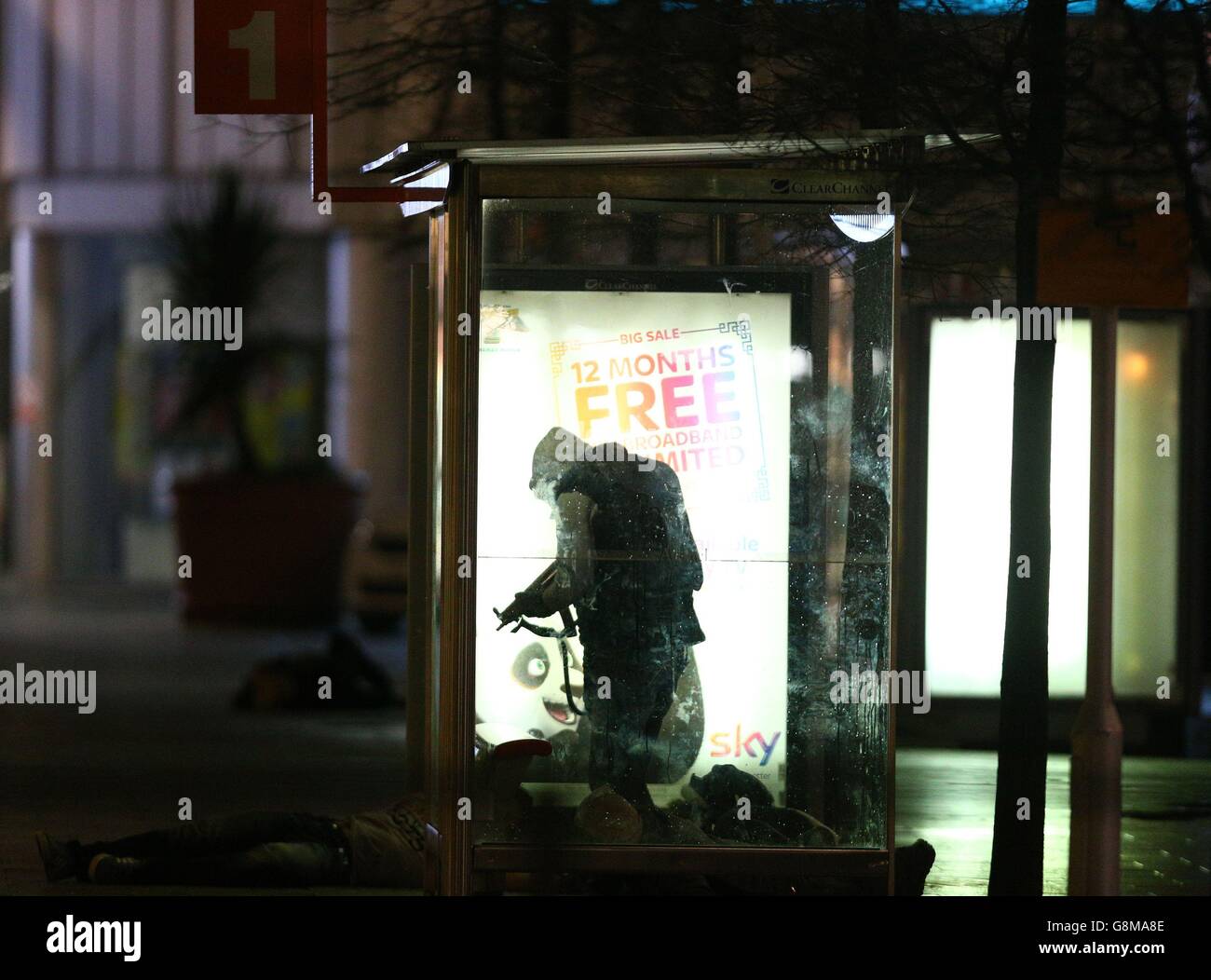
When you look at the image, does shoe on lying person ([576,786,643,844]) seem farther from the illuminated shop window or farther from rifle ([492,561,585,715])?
the illuminated shop window

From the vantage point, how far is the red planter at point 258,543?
53.6 feet

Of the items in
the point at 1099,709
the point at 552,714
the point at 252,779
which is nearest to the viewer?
the point at 552,714

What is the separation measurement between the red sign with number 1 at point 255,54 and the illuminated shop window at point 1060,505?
4871mm

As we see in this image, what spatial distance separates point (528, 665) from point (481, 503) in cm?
59

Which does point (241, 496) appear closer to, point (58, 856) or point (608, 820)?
point (58, 856)

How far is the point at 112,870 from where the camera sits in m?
6.59

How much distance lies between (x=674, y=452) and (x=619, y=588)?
0.51 metres

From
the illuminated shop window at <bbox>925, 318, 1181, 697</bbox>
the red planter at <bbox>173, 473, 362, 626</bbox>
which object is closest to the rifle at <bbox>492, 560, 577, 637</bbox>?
the illuminated shop window at <bbox>925, 318, 1181, 697</bbox>

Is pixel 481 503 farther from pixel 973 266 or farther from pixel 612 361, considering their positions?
pixel 973 266
